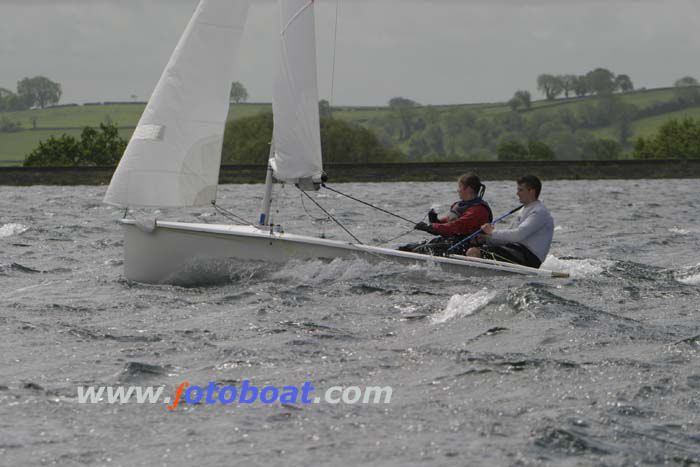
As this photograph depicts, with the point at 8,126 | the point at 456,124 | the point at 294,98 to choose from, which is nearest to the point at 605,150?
the point at 456,124

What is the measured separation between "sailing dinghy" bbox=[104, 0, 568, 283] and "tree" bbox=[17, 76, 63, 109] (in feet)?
603

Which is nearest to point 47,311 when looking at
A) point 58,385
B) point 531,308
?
point 58,385

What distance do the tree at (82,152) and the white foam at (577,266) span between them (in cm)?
7466

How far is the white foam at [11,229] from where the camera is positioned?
24178 millimetres

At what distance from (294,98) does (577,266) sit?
4720 mm

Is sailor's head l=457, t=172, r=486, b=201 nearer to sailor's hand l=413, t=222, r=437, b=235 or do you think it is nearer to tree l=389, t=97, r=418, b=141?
sailor's hand l=413, t=222, r=437, b=235

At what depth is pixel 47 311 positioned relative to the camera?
12664 millimetres

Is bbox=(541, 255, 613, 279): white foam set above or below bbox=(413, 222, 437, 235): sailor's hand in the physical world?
below

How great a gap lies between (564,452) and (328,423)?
1.58m

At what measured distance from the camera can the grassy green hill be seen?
471 feet

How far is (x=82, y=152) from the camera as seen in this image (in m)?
90.8

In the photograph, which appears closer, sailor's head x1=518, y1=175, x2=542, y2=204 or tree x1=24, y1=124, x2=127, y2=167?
sailor's head x1=518, y1=175, x2=542, y2=204

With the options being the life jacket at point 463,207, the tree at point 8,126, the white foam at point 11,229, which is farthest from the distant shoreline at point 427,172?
the tree at point 8,126

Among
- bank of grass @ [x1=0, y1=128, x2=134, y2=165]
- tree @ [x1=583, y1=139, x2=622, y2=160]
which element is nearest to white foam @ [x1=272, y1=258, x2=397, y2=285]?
tree @ [x1=583, y1=139, x2=622, y2=160]
